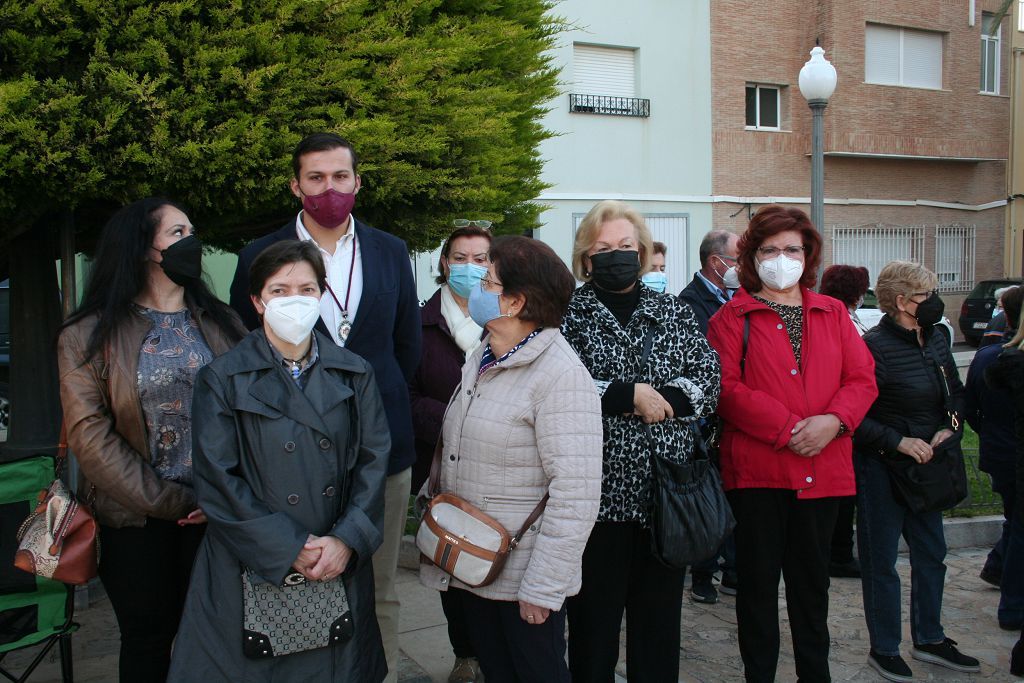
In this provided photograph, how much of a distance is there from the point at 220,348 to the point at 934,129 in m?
21.8

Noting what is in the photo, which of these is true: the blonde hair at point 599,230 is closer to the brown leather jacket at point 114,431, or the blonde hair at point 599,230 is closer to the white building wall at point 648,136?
the brown leather jacket at point 114,431

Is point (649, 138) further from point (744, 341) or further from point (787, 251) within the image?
point (744, 341)

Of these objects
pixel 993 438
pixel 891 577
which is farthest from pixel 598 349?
pixel 993 438

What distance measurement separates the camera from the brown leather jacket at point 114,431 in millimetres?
3045

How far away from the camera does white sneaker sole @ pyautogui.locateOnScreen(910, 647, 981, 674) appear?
14.5 feet

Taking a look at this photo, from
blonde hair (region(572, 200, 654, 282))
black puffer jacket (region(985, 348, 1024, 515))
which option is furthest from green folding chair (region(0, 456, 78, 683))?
black puffer jacket (region(985, 348, 1024, 515))

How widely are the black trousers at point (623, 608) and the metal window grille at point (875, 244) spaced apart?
61.4 ft

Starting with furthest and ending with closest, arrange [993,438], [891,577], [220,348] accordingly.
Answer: [993,438] < [891,577] < [220,348]

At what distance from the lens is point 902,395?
14.3 ft

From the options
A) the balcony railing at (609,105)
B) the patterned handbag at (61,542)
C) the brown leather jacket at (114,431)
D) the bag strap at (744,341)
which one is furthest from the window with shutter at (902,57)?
the patterned handbag at (61,542)

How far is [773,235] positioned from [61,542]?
3.10m

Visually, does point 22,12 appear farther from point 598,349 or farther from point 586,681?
point 586,681

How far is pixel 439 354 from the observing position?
168 inches

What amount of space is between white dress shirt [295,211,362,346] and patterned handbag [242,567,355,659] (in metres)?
1.04
